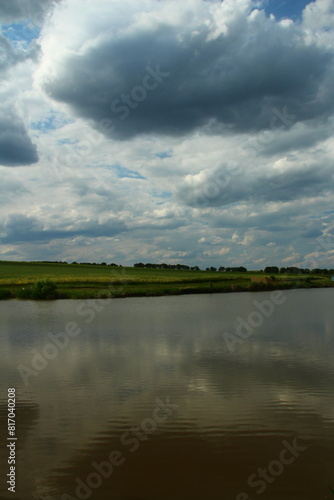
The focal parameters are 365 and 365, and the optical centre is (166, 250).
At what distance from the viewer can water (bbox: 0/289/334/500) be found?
19.7 ft

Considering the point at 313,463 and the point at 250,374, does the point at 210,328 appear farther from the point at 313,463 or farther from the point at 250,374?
the point at 313,463

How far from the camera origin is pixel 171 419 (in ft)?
28.0

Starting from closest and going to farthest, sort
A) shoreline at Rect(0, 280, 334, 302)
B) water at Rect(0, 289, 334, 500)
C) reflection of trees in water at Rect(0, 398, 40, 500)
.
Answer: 1. reflection of trees in water at Rect(0, 398, 40, 500)
2. water at Rect(0, 289, 334, 500)
3. shoreline at Rect(0, 280, 334, 302)

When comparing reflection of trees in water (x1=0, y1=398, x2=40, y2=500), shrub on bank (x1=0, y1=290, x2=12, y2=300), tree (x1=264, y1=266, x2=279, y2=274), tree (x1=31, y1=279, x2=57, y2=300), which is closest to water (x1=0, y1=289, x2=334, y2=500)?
reflection of trees in water (x1=0, y1=398, x2=40, y2=500)

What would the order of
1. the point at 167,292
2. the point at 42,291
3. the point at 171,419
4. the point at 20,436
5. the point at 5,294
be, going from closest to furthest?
1. the point at 20,436
2. the point at 171,419
3. the point at 42,291
4. the point at 5,294
5. the point at 167,292

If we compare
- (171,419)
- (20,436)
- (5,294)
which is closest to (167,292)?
(5,294)

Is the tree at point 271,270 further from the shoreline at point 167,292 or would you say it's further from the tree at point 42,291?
the tree at point 42,291

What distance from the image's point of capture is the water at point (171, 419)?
19.7ft

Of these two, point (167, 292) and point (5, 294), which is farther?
point (167, 292)

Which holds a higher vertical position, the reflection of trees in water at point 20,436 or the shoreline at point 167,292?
the shoreline at point 167,292

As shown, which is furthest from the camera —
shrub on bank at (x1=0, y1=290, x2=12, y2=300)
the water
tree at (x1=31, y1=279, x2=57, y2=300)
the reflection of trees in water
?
shrub on bank at (x1=0, y1=290, x2=12, y2=300)

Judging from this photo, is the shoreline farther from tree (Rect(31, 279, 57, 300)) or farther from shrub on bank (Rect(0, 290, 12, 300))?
tree (Rect(31, 279, 57, 300))

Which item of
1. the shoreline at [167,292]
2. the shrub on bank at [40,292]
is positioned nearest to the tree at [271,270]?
the shoreline at [167,292]

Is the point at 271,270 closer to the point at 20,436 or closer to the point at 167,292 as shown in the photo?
the point at 167,292
